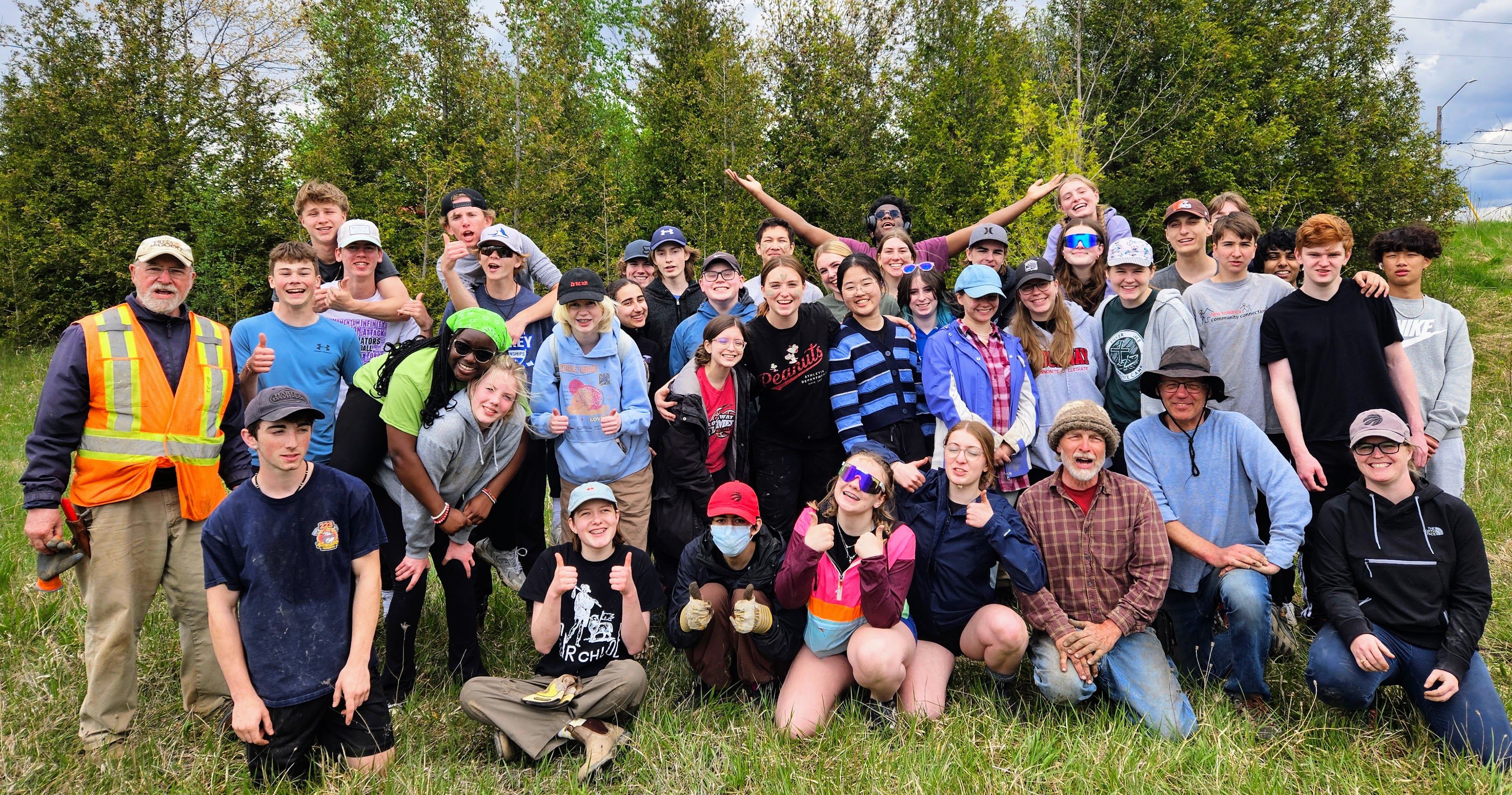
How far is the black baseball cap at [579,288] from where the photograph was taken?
4.70 meters

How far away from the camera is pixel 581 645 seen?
4.12m

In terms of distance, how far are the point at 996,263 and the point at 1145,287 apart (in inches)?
37.8

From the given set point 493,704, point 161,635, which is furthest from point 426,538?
point 161,635

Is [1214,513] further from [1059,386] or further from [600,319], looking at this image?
[600,319]

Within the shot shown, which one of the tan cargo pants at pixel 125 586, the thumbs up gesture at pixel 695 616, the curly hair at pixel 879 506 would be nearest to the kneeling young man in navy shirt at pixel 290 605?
the tan cargo pants at pixel 125 586

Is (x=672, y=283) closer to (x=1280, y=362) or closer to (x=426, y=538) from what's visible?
(x=426, y=538)

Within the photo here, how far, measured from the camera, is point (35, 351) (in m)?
17.3

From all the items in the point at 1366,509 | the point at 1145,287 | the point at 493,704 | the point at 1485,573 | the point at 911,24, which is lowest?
the point at 493,704

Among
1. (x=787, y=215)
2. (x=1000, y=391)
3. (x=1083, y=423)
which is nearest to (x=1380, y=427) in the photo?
(x=1083, y=423)

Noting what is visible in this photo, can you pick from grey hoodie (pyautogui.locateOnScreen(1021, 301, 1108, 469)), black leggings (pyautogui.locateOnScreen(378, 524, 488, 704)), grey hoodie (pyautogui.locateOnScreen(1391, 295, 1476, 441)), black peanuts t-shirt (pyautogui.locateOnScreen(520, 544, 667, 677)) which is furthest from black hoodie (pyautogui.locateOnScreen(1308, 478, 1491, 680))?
black leggings (pyautogui.locateOnScreen(378, 524, 488, 704))

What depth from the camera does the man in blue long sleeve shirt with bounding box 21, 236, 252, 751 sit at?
3818mm

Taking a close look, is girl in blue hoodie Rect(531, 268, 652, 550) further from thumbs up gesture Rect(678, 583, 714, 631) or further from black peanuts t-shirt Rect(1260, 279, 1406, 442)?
black peanuts t-shirt Rect(1260, 279, 1406, 442)

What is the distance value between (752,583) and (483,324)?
6.81ft

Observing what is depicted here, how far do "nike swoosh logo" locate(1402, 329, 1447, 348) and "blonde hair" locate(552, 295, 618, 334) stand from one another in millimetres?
4846
